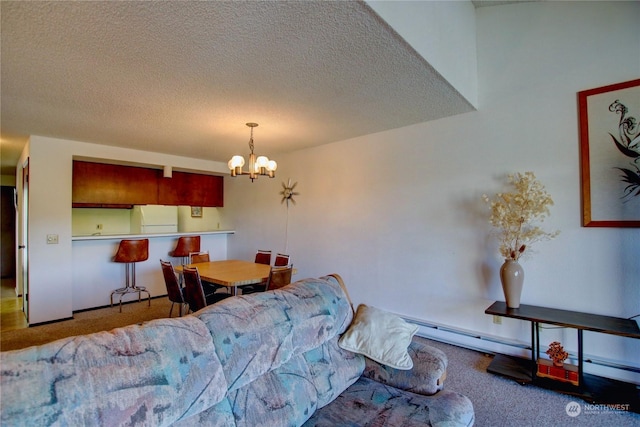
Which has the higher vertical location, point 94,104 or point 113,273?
point 94,104

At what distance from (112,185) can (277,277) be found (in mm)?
3505

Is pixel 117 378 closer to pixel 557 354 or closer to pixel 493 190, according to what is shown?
pixel 557 354

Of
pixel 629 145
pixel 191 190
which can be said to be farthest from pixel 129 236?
pixel 629 145

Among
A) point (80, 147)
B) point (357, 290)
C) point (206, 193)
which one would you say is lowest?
point (357, 290)

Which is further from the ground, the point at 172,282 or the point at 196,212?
the point at 196,212

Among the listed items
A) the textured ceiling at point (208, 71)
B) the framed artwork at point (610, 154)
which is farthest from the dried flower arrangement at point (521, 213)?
the textured ceiling at point (208, 71)

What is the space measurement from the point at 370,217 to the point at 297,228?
1335mm

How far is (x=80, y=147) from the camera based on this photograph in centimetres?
420

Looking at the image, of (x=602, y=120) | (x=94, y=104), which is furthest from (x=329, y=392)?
(x=94, y=104)

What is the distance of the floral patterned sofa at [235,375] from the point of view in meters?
0.90

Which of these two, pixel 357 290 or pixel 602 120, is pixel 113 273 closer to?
pixel 357 290

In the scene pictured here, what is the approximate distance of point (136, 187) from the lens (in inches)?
203

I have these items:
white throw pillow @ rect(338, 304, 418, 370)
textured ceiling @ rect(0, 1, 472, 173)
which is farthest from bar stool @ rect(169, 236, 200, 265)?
white throw pillow @ rect(338, 304, 418, 370)

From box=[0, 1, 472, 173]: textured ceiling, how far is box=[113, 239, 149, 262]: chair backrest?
5.15ft
